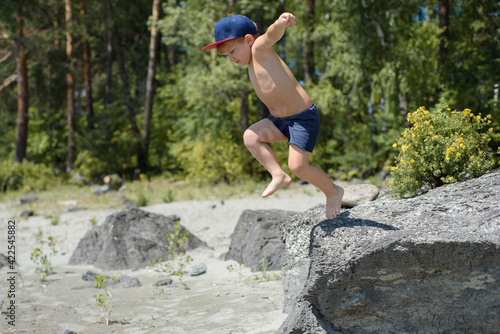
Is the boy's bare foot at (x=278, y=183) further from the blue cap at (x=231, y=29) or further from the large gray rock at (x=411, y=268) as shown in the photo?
the blue cap at (x=231, y=29)

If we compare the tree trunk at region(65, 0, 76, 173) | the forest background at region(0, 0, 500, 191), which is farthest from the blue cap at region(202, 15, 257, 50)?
the tree trunk at region(65, 0, 76, 173)

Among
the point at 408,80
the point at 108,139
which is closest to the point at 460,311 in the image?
the point at 408,80

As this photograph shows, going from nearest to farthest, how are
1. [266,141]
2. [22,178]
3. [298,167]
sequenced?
[298,167] → [266,141] → [22,178]

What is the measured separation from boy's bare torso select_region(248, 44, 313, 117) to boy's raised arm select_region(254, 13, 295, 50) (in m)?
0.06

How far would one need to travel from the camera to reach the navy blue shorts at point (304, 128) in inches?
148

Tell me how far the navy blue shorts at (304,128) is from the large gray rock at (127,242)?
471cm

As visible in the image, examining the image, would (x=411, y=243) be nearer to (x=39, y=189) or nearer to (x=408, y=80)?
(x=408, y=80)

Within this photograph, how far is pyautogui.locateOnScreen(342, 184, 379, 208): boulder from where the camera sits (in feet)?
15.4

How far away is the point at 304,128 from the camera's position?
12.4 feet

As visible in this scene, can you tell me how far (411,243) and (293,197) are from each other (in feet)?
27.8

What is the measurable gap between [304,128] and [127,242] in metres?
5.11

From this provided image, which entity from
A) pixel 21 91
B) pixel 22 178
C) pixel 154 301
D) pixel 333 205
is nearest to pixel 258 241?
pixel 154 301

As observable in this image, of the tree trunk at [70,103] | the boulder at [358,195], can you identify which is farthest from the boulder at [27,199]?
the boulder at [358,195]

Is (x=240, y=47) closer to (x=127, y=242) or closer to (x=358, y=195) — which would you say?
(x=358, y=195)
